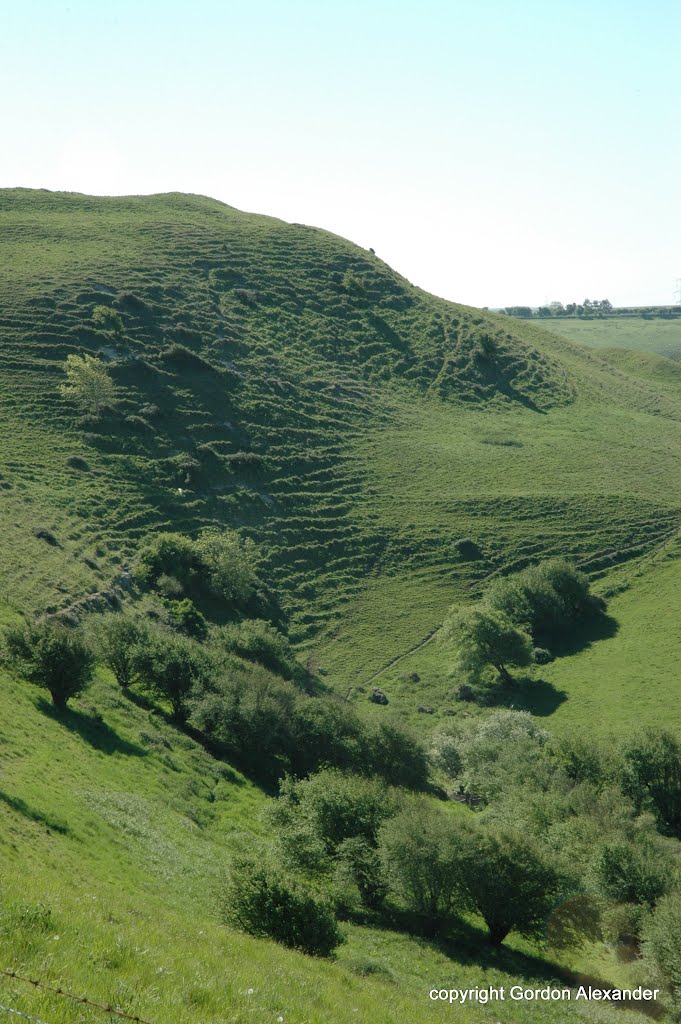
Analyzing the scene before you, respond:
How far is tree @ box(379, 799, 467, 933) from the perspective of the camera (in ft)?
106

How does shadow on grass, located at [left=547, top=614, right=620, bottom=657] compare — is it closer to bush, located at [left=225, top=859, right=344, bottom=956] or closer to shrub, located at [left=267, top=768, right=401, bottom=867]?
shrub, located at [left=267, top=768, right=401, bottom=867]

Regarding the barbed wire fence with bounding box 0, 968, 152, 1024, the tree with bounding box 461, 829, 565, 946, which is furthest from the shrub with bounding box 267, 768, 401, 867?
the barbed wire fence with bounding box 0, 968, 152, 1024

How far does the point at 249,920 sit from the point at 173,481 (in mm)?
71256

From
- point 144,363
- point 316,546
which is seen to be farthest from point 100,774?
point 144,363

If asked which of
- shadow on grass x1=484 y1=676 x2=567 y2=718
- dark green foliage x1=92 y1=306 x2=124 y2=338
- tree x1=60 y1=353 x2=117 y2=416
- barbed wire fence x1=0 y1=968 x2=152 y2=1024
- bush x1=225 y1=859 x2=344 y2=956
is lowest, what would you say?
shadow on grass x1=484 y1=676 x2=567 y2=718

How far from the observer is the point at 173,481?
301 feet

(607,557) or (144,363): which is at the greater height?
(144,363)

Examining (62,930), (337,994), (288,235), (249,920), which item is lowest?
(249,920)

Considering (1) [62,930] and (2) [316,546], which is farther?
(2) [316,546]

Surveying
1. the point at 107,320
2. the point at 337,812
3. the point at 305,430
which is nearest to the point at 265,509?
the point at 305,430

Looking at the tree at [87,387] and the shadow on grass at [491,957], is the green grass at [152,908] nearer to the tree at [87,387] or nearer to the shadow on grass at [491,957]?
the shadow on grass at [491,957]

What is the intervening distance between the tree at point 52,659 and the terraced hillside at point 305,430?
14565 mm

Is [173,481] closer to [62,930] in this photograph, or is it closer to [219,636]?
[219,636]

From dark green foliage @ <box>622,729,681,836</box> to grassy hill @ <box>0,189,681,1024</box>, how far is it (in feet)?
43.3
